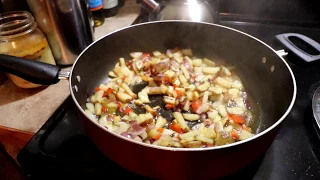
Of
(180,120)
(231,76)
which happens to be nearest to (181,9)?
(231,76)

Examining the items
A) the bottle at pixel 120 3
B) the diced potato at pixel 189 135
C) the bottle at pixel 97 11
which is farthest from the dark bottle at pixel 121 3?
the diced potato at pixel 189 135

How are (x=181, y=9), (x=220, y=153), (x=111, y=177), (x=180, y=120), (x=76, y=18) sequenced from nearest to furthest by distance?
(x=220, y=153) < (x=111, y=177) < (x=180, y=120) < (x=76, y=18) < (x=181, y=9)

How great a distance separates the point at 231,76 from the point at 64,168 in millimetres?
585

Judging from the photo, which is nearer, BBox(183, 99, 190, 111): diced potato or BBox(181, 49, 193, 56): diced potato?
BBox(183, 99, 190, 111): diced potato

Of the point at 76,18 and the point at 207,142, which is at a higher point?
the point at 76,18

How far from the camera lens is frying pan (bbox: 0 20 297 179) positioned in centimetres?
53

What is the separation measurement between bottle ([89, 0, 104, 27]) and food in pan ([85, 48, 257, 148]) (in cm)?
26

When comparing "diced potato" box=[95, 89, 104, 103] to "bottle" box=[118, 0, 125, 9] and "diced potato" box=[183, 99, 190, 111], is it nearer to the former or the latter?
"diced potato" box=[183, 99, 190, 111]

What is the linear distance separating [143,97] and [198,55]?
0.30m

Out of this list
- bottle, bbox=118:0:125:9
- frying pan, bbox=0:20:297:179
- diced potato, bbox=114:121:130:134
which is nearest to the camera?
frying pan, bbox=0:20:297:179

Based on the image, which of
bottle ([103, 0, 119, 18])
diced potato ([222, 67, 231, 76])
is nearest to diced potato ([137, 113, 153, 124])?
diced potato ([222, 67, 231, 76])

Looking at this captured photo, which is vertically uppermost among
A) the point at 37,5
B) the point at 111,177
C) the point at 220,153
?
the point at 37,5

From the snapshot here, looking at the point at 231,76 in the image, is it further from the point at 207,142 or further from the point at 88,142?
the point at 88,142

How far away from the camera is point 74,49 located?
0.97m
